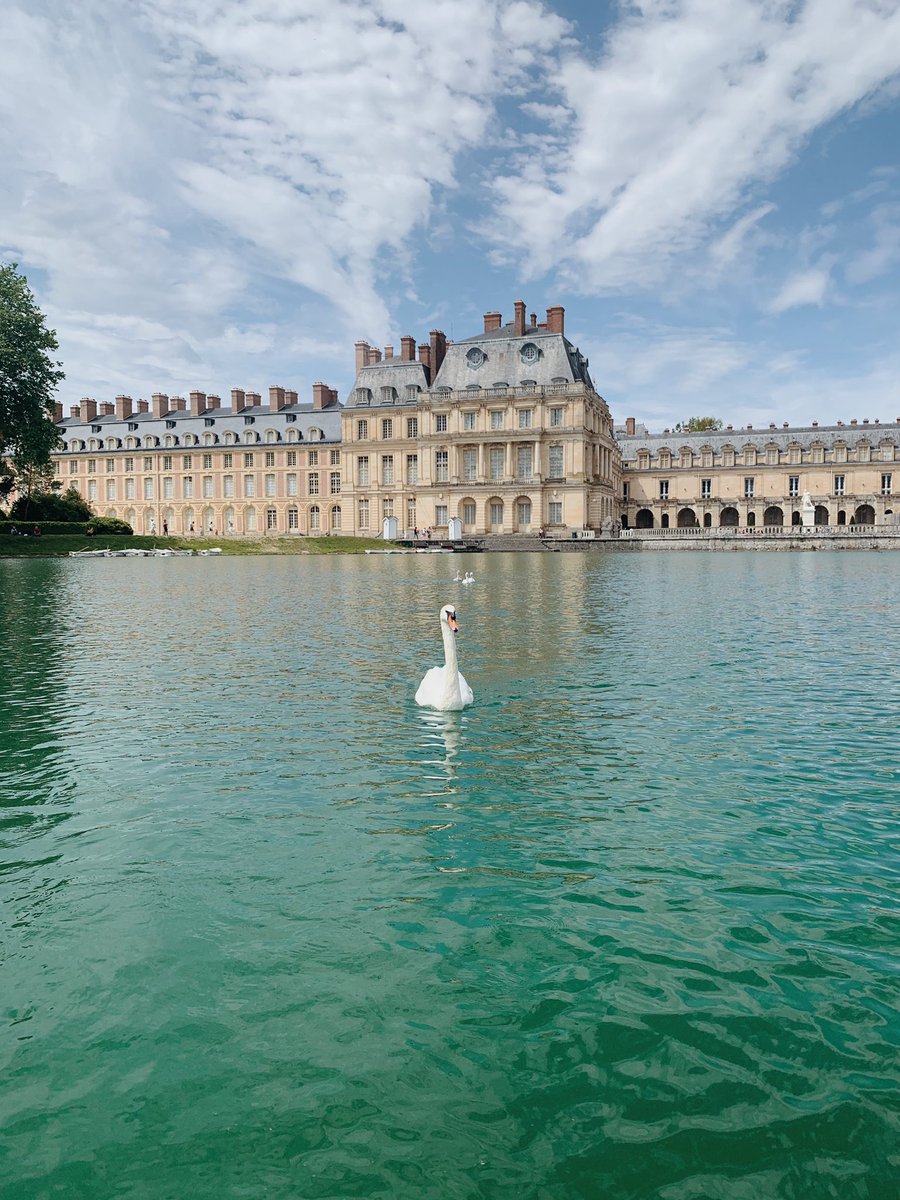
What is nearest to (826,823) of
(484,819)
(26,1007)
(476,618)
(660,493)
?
→ (484,819)

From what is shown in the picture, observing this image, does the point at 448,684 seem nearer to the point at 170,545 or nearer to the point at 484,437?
the point at 170,545

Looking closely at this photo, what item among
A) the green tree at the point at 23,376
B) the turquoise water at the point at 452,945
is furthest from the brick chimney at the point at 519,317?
the turquoise water at the point at 452,945

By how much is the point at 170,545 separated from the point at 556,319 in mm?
47126

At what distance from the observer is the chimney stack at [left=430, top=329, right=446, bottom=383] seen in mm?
98175

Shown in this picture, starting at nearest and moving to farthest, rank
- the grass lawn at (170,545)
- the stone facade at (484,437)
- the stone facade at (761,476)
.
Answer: the grass lawn at (170,545) → the stone facade at (484,437) → the stone facade at (761,476)

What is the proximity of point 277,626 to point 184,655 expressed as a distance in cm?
410

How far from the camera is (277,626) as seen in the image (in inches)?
782

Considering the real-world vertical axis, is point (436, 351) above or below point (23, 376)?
above

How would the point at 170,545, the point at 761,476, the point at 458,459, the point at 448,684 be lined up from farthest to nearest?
the point at 761,476 → the point at 458,459 → the point at 170,545 → the point at 448,684

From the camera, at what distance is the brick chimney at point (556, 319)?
299 feet

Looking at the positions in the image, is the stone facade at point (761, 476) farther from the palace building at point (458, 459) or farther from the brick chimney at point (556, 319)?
the brick chimney at point (556, 319)

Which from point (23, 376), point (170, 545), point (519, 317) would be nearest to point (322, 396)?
point (519, 317)

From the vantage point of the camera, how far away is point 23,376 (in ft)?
180

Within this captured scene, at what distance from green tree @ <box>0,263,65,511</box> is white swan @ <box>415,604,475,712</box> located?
49976 millimetres
